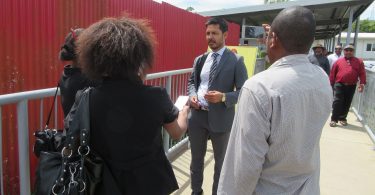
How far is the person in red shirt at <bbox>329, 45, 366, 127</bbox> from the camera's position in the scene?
7.91 meters

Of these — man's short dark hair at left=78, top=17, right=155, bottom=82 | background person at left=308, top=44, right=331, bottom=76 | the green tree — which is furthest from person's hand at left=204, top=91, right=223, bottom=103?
the green tree

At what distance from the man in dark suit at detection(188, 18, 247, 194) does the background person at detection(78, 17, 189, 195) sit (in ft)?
4.91

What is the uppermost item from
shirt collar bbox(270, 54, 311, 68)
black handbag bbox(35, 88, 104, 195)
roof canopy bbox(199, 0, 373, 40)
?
roof canopy bbox(199, 0, 373, 40)

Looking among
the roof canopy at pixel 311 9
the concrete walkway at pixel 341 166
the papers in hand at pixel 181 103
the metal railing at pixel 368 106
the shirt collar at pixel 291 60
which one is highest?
the roof canopy at pixel 311 9

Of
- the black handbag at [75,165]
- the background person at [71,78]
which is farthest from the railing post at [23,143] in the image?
the black handbag at [75,165]

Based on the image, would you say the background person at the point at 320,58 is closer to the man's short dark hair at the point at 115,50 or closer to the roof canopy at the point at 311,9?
the roof canopy at the point at 311,9

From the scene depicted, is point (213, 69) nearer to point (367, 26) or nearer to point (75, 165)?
point (75, 165)

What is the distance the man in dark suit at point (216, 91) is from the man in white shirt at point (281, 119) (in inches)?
61.8

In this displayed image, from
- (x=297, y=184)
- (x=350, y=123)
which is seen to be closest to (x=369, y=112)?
(x=350, y=123)

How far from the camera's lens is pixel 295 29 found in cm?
163

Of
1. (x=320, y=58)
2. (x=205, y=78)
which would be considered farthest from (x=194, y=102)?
(x=320, y=58)

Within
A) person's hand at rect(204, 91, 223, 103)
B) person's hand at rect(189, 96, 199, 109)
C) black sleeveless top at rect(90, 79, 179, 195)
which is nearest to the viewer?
black sleeveless top at rect(90, 79, 179, 195)

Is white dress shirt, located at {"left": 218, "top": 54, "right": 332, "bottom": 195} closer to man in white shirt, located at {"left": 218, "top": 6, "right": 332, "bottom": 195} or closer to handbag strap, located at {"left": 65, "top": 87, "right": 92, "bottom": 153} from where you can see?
man in white shirt, located at {"left": 218, "top": 6, "right": 332, "bottom": 195}

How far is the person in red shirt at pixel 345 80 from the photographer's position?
7.91 meters
